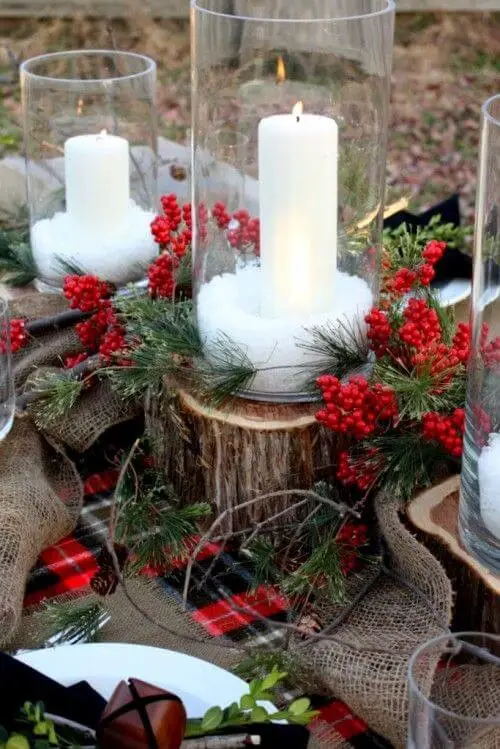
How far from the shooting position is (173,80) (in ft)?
11.7

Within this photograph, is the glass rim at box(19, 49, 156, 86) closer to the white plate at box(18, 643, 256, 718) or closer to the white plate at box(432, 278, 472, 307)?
the white plate at box(432, 278, 472, 307)

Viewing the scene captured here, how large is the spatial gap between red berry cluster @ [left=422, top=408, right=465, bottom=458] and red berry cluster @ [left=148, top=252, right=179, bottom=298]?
340 millimetres

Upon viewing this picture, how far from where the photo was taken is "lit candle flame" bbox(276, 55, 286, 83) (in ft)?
3.20

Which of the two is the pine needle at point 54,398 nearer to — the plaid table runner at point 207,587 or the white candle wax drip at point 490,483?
the plaid table runner at point 207,587

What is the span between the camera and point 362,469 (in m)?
0.94

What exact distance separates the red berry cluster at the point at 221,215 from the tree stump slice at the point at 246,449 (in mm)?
159

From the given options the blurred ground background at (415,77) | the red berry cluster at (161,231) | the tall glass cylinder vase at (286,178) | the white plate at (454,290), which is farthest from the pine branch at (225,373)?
the blurred ground background at (415,77)

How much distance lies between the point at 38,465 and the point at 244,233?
0.29m

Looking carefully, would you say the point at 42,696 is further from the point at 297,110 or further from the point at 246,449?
the point at 297,110

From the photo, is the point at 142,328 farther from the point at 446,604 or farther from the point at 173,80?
the point at 173,80

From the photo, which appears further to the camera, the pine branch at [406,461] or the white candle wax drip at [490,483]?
the pine branch at [406,461]

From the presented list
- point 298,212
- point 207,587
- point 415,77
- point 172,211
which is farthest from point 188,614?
point 415,77

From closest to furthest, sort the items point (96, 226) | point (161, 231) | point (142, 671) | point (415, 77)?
point (142, 671) < point (161, 231) < point (96, 226) < point (415, 77)

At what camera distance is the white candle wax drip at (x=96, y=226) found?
1.25 metres
